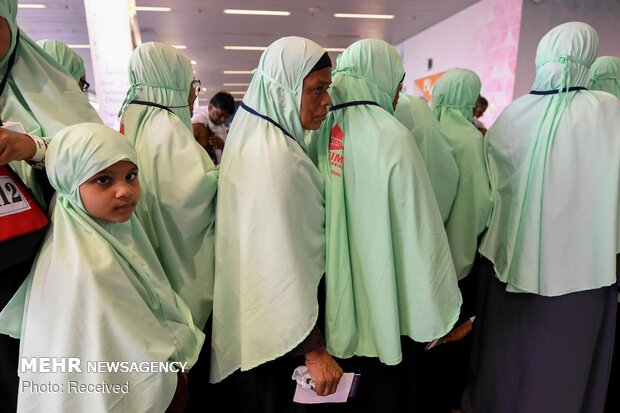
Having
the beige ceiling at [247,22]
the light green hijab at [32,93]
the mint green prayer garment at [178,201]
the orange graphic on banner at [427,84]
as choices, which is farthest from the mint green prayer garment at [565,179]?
the orange graphic on banner at [427,84]

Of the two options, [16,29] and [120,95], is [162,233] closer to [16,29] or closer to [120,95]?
[16,29]

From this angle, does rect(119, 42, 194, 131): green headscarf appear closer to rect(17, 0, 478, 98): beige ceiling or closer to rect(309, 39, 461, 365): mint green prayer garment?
rect(309, 39, 461, 365): mint green prayer garment

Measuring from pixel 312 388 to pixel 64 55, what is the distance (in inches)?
73.3

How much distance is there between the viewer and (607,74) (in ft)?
7.10

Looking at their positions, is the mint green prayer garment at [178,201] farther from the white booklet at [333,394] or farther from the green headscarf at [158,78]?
the white booklet at [333,394]

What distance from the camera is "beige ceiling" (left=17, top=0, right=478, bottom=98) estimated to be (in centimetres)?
604

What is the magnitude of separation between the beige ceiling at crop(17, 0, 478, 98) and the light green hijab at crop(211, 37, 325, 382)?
18.0ft

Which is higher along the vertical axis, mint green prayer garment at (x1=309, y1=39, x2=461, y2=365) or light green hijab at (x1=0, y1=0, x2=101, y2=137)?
light green hijab at (x1=0, y1=0, x2=101, y2=137)

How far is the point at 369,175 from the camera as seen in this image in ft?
3.92

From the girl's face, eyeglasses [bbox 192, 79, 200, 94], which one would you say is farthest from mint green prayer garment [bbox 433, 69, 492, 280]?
the girl's face

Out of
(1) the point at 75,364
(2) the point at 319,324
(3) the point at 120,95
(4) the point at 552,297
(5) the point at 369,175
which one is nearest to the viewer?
(1) the point at 75,364

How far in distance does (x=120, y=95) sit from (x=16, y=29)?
1.47 metres

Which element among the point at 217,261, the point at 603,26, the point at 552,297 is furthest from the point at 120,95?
the point at 603,26

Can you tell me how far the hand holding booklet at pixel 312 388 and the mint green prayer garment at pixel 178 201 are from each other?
37cm
